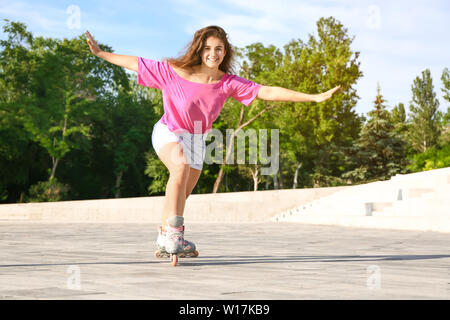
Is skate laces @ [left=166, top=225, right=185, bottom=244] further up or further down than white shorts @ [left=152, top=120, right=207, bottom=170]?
further down

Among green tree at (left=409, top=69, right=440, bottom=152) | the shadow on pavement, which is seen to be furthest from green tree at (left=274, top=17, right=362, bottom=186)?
the shadow on pavement

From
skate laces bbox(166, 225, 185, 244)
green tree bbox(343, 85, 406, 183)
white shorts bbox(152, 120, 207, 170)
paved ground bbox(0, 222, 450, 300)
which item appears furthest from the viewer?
green tree bbox(343, 85, 406, 183)

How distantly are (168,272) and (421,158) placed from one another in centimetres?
4017

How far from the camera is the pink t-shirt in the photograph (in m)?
5.58

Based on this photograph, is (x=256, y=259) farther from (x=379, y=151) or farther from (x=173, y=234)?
(x=379, y=151)

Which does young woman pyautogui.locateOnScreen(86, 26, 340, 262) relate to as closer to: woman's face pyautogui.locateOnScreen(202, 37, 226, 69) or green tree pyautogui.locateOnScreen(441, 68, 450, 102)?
woman's face pyautogui.locateOnScreen(202, 37, 226, 69)

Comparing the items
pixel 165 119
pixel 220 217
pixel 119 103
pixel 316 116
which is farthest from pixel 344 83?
pixel 165 119

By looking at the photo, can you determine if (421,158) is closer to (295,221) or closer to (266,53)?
(266,53)

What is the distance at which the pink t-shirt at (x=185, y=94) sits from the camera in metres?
5.58

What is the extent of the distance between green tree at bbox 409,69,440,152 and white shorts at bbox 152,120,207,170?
169 ft

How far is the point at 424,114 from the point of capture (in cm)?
5459

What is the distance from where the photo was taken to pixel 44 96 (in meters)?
43.0

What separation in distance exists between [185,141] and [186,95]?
1.43 ft

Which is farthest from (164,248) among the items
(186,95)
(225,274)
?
(186,95)
